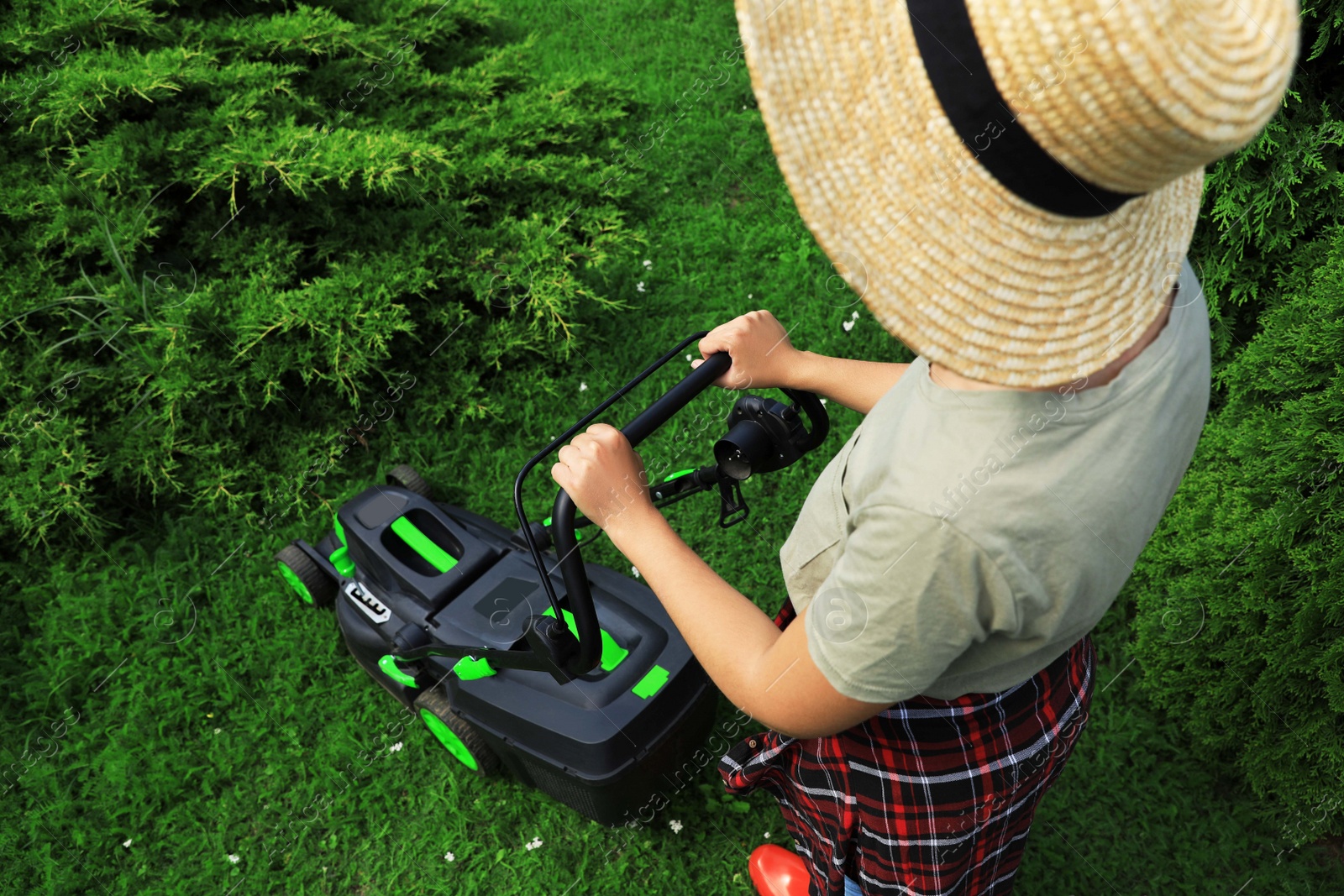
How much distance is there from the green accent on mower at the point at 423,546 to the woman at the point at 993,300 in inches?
59.5

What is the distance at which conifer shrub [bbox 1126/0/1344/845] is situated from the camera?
7.22ft

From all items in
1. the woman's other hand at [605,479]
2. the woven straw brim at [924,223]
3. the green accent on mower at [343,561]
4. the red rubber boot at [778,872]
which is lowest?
the red rubber boot at [778,872]

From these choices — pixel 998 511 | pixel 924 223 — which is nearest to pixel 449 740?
pixel 998 511

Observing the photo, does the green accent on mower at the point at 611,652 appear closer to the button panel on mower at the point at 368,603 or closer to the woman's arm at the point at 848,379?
the button panel on mower at the point at 368,603

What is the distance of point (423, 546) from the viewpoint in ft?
Result: 8.67

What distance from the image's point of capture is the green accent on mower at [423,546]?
2.61m

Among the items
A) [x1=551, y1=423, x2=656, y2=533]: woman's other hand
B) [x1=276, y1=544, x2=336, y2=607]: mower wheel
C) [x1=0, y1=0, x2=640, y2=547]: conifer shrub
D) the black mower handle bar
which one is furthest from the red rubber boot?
Answer: [x1=0, y1=0, x2=640, y2=547]: conifer shrub

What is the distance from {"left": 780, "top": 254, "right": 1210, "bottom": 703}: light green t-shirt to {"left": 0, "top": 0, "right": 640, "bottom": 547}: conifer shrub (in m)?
2.74

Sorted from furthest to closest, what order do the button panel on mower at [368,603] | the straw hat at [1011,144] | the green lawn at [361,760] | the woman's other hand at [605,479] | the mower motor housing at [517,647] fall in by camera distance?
the button panel on mower at [368,603] < the green lawn at [361,760] < the mower motor housing at [517,647] < the woman's other hand at [605,479] < the straw hat at [1011,144]

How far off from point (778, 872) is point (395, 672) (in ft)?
3.96

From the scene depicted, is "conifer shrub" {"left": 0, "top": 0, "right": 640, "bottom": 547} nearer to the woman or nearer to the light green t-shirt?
the woman

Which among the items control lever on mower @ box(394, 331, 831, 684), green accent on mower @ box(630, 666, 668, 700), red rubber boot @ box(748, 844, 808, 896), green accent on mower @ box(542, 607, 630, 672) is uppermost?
control lever on mower @ box(394, 331, 831, 684)

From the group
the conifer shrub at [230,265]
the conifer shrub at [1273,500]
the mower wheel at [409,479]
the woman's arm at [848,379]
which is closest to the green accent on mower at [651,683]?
the woman's arm at [848,379]

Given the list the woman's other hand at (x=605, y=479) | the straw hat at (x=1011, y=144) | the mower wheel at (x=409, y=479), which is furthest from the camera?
the mower wheel at (x=409, y=479)
